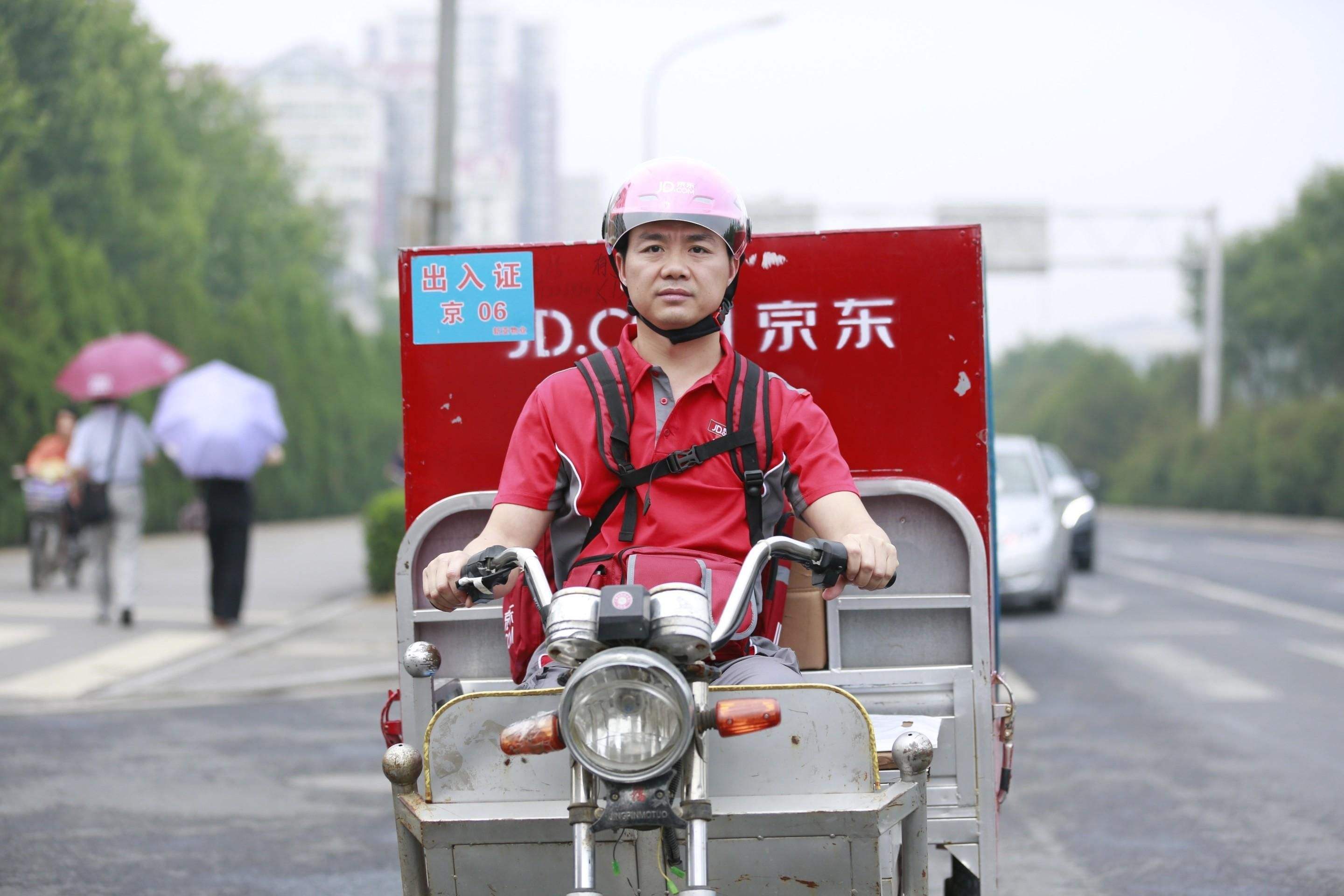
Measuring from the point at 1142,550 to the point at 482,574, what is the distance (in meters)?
27.4

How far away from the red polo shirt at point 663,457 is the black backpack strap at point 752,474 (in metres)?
0.02

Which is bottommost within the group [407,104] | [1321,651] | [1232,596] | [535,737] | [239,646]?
[1232,596]

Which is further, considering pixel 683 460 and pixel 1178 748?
pixel 1178 748

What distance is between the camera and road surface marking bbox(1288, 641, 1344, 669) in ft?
39.5

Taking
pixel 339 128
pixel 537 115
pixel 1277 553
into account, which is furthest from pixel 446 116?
pixel 537 115

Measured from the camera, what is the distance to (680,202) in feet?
12.0

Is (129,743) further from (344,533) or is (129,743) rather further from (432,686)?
(344,533)

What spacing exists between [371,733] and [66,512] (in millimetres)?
8256

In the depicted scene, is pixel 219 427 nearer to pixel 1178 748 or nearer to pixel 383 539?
pixel 383 539

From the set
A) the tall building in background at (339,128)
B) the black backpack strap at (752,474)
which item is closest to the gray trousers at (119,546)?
the black backpack strap at (752,474)

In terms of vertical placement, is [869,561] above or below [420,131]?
below

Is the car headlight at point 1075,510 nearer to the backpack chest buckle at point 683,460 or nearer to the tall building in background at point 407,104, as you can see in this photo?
the backpack chest buckle at point 683,460

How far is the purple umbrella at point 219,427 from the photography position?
12.6 metres

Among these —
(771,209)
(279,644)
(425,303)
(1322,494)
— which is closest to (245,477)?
(279,644)
